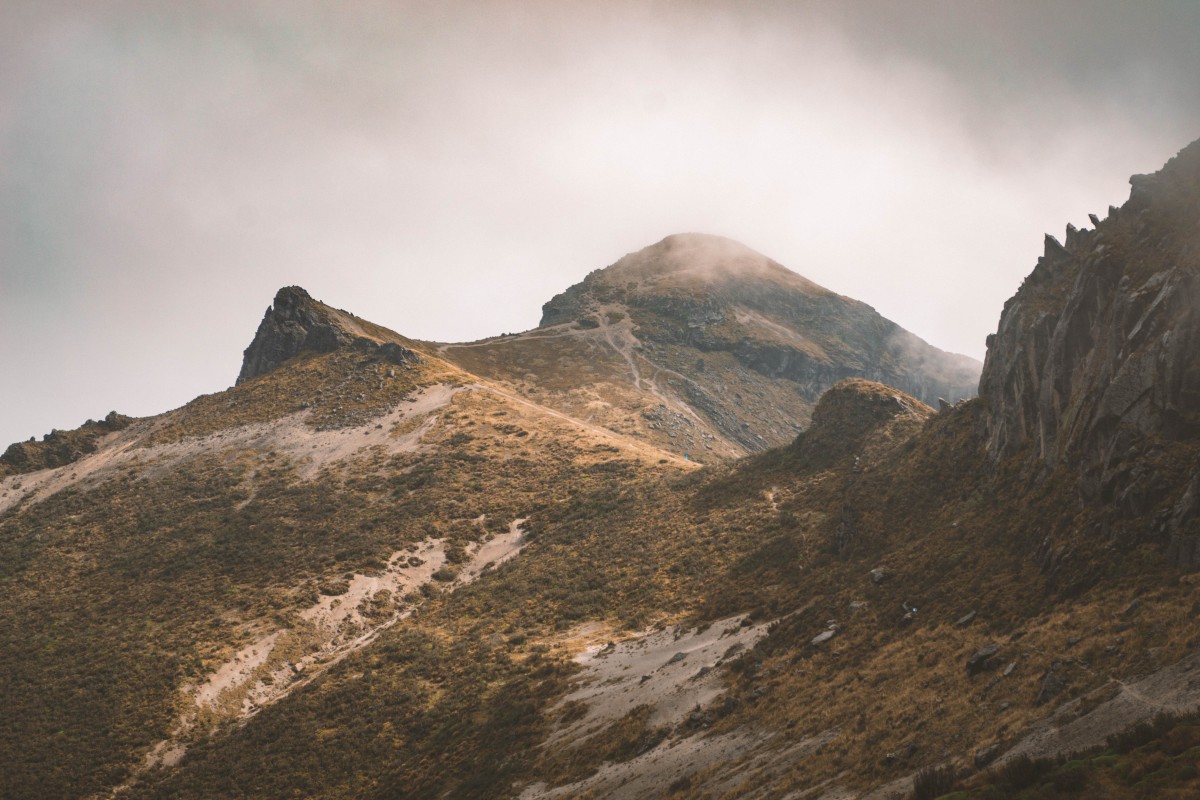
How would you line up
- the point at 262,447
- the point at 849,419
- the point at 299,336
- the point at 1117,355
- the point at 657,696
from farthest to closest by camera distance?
1. the point at 299,336
2. the point at 262,447
3. the point at 849,419
4. the point at 657,696
5. the point at 1117,355

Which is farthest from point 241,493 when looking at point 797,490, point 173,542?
point 797,490

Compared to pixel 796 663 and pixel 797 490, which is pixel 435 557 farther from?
pixel 796 663

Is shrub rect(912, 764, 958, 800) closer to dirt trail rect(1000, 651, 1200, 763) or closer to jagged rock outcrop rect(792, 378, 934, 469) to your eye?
dirt trail rect(1000, 651, 1200, 763)

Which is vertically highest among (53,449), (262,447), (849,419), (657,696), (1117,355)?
(53,449)

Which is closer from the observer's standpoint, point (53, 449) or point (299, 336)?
point (53, 449)

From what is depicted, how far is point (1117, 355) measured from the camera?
34.2m

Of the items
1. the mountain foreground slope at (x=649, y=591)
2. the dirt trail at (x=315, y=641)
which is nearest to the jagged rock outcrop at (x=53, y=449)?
the mountain foreground slope at (x=649, y=591)

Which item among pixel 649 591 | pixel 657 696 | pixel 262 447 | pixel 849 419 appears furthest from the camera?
pixel 262 447

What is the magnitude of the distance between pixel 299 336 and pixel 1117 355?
127 metres

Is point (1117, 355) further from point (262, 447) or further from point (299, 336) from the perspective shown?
point (299, 336)

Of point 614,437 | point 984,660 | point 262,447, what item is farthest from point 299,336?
point 984,660

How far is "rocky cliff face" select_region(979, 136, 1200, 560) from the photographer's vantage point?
29.8 meters

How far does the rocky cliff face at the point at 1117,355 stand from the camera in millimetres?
29781

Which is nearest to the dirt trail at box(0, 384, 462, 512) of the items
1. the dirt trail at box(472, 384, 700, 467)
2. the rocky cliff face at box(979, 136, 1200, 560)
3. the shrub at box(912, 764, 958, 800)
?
the dirt trail at box(472, 384, 700, 467)
